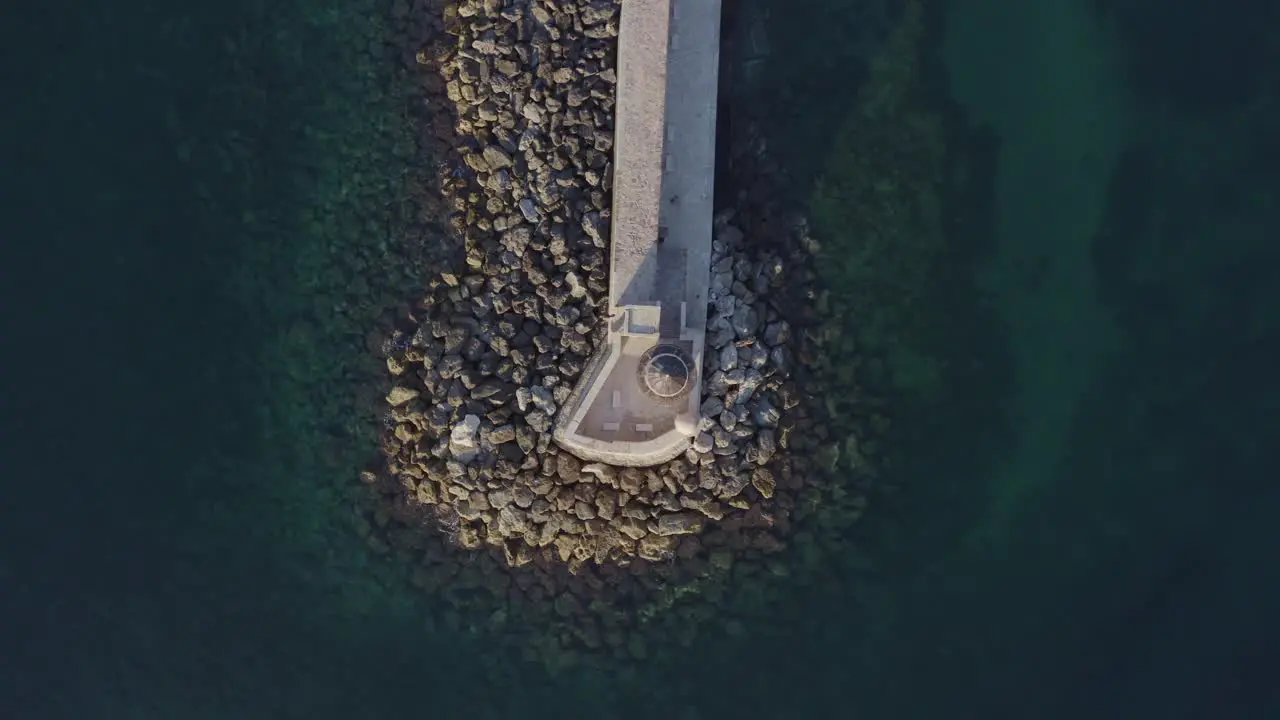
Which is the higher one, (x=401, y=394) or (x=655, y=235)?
(x=655, y=235)

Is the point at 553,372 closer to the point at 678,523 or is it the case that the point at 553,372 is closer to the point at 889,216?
the point at 678,523

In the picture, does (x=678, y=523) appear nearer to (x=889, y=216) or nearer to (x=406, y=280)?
(x=406, y=280)

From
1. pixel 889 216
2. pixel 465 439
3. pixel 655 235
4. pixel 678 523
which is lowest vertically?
pixel 678 523

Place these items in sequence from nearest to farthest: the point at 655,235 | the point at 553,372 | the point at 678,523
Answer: the point at 655,235
the point at 553,372
the point at 678,523

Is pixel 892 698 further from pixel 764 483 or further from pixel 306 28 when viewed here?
pixel 306 28

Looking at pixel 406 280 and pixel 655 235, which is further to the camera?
pixel 406 280

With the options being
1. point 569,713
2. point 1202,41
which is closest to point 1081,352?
point 1202,41

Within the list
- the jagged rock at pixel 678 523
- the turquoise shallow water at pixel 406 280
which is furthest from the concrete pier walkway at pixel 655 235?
the turquoise shallow water at pixel 406 280

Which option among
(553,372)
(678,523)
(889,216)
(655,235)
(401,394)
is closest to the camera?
(655,235)

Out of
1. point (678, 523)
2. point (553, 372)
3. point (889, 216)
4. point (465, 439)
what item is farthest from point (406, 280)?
point (889, 216)

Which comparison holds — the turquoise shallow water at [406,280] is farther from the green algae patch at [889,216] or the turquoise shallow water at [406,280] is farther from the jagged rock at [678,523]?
the jagged rock at [678,523]
